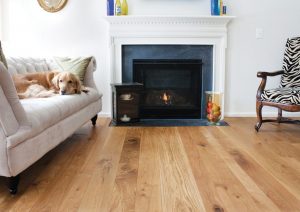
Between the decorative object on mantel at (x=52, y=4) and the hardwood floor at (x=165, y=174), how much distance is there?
1713 mm

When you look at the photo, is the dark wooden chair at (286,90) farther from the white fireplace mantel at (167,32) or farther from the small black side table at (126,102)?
the small black side table at (126,102)

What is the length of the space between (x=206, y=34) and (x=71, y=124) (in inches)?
85.4

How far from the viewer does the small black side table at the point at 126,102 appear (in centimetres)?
379

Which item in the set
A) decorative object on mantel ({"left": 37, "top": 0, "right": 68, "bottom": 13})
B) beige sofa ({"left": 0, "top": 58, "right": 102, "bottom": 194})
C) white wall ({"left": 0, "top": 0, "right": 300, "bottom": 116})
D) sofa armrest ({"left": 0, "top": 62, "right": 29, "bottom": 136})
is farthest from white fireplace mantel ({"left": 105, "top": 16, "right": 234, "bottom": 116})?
sofa armrest ({"left": 0, "top": 62, "right": 29, "bottom": 136})

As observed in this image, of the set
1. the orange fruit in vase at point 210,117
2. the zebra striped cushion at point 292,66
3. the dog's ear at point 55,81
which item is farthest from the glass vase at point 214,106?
the dog's ear at point 55,81

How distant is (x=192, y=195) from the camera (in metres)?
1.82

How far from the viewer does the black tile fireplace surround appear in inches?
163

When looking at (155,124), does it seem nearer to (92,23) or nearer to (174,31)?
(174,31)

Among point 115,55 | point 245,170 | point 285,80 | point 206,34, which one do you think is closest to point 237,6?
point 206,34

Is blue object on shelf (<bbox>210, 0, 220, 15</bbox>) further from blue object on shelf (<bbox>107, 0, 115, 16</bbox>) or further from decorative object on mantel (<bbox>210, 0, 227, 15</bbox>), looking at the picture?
blue object on shelf (<bbox>107, 0, 115, 16</bbox>)

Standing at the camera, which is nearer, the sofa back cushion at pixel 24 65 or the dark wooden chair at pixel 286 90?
the sofa back cushion at pixel 24 65

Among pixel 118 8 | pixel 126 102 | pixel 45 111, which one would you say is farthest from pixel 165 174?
pixel 118 8

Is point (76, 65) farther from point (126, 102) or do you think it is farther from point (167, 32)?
point (167, 32)

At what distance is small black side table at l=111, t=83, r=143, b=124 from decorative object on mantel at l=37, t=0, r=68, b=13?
47.3 inches
